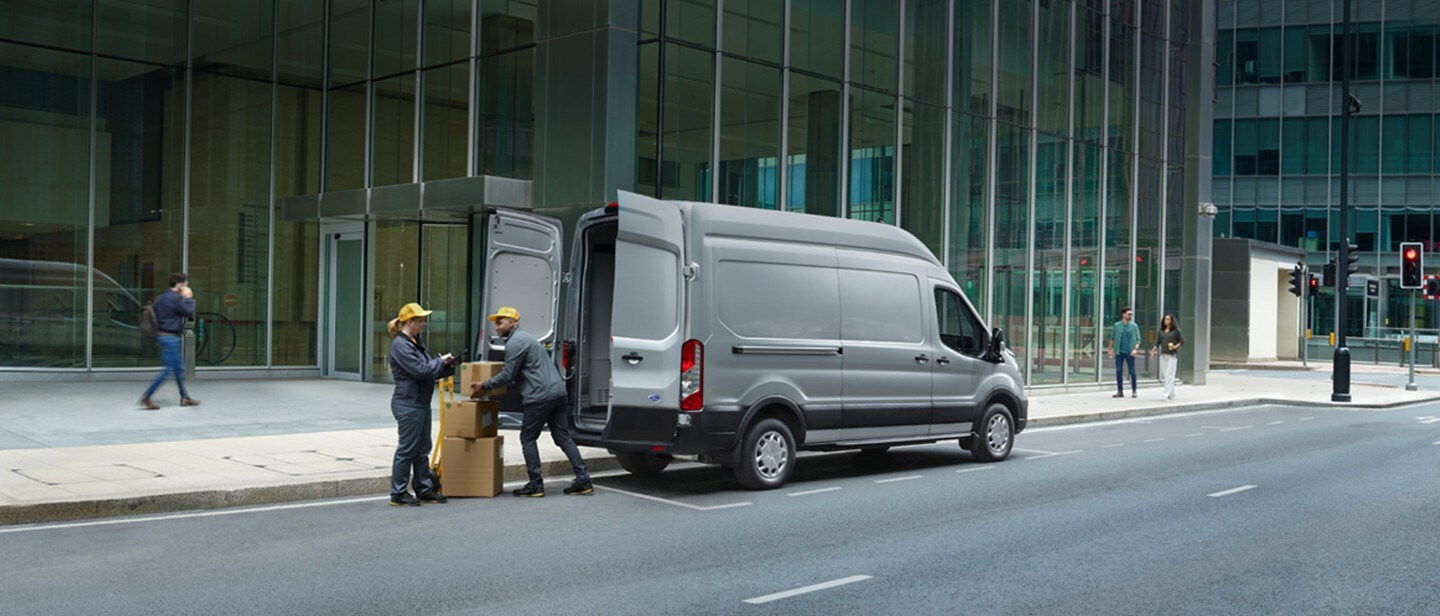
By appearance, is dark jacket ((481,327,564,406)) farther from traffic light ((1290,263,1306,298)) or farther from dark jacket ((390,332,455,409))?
traffic light ((1290,263,1306,298))

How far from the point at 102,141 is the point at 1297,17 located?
179 feet

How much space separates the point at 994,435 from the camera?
44.7 ft

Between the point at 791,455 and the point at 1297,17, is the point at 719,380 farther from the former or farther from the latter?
the point at 1297,17

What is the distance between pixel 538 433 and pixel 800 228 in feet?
10.3

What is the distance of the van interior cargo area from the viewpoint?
38.2 feet

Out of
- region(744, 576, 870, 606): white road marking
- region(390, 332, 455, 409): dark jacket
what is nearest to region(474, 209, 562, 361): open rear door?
region(390, 332, 455, 409): dark jacket

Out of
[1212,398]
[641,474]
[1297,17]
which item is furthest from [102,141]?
[1297,17]

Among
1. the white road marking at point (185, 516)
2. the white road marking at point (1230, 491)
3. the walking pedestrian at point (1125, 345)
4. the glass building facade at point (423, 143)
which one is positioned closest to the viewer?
the white road marking at point (185, 516)

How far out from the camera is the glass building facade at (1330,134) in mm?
57281

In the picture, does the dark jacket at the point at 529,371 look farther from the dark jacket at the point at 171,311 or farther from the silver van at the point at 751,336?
the dark jacket at the point at 171,311

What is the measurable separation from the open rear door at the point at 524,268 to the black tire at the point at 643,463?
5.18ft

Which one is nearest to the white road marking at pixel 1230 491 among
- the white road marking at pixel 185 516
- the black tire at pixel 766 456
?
the black tire at pixel 766 456

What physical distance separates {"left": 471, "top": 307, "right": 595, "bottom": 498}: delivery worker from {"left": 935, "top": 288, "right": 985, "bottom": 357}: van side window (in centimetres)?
437

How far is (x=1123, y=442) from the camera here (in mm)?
16422
